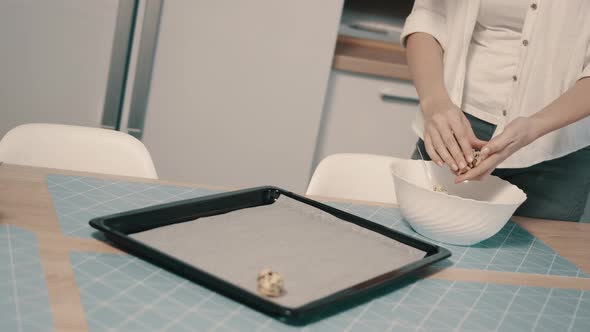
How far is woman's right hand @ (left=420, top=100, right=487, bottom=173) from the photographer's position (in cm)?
118

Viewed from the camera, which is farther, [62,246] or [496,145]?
[496,145]

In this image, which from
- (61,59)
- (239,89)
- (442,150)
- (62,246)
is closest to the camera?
(62,246)

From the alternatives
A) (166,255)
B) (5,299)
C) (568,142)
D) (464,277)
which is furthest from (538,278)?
(5,299)

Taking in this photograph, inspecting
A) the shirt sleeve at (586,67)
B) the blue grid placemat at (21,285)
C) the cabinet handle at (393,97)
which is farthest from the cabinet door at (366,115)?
the blue grid placemat at (21,285)

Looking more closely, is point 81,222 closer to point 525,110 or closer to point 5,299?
point 5,299

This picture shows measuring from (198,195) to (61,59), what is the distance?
1.21 meters

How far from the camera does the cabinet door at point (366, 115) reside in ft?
8.02

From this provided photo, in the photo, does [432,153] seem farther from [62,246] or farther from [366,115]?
[366,115]

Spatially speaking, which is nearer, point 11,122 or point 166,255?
point 166,255

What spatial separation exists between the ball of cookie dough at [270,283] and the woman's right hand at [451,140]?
46cm

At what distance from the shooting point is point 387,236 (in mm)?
1087

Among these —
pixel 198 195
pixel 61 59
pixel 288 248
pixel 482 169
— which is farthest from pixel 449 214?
pixel 61 59

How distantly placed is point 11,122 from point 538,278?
1.66 m

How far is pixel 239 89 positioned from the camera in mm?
2332
